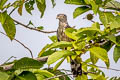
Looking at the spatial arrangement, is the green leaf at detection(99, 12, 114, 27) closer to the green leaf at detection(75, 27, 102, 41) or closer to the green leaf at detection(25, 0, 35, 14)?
the green leaf at detection(75, 27, 102, 41)

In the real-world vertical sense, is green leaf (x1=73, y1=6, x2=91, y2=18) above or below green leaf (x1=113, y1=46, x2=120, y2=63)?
above

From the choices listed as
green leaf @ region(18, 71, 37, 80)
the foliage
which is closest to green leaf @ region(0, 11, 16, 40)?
the foliage

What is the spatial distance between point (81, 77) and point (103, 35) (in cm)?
41

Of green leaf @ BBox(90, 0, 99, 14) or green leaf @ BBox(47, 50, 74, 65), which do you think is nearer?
green leaf @ BBox(47, 50, 74, 65)

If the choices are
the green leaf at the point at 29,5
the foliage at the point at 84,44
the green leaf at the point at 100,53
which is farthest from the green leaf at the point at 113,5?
the green leaf at the point at 29,5

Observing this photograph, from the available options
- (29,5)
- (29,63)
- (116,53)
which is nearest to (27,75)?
(29,63)

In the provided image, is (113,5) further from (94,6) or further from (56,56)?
(56,56)

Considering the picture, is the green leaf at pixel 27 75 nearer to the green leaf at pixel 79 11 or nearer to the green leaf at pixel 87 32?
the green leaf at pixel 87 32

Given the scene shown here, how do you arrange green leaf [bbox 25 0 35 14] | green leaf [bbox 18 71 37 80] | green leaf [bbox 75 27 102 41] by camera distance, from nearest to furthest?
green leaf [bbox 18 71 37 80], green leaf [bbox 75 27 102 41], green leaf [bbox 25 0 35 14]

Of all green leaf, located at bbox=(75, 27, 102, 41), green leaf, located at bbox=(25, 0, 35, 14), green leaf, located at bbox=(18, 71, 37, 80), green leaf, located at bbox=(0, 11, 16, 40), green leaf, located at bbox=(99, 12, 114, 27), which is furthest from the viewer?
green leaf, located at bbox=(25, 0, 35, 14)

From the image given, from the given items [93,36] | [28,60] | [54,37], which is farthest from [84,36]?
[54,37]

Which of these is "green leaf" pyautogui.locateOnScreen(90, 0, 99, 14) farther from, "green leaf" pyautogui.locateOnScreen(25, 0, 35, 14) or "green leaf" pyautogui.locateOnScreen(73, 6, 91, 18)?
"green leaf" pyautogui.locateOnScreen(25, 0, 35, 14)

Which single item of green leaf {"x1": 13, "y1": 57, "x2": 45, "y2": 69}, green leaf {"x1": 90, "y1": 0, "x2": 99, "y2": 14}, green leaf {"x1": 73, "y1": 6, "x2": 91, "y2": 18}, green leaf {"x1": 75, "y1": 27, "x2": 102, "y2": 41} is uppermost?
green leaf {"x1": 90, "y1": 0, "x2": 99, "y2": 14}

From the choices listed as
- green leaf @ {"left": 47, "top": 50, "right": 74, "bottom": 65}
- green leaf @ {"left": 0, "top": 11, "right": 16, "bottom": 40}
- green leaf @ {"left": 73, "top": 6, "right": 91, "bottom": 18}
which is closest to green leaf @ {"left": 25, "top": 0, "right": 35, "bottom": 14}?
green leaf @ {"left": 0, "top": 11, "right": 16, "bottom": 40}
